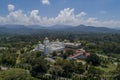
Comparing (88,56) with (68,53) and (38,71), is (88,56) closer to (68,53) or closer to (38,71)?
(68,53)

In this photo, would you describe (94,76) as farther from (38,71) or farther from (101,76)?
(38,71)

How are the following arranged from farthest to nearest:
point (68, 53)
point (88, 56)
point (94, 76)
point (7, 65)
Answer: point (68, 53) → point (88, 56) → point (7, 65) → point (94, 76)

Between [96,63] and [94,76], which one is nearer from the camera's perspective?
[94,76]

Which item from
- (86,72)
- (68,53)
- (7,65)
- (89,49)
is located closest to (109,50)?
(89,49)

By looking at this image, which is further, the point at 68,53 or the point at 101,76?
the point at 68,53

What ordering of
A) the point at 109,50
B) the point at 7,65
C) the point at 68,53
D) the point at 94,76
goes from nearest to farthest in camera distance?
the point at 94,76 → the point at 7,65 → the point at 68,53 → the point at 109,50

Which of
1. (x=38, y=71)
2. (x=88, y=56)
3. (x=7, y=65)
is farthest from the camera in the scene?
(x=88, y=56)

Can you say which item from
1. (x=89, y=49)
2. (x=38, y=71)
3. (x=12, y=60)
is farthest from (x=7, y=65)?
(x=89, y=49)

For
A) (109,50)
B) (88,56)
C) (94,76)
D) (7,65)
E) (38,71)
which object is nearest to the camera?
(94,76)
